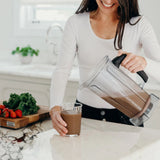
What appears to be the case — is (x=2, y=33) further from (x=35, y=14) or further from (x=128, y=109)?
(x=128, y=109)

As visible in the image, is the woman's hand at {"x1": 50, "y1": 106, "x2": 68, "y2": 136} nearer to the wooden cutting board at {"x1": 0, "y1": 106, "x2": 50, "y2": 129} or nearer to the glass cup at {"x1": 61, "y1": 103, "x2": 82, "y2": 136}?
the glass cup at {"x1": 61, "y1": 103, "x2": 82, "y2": 136}

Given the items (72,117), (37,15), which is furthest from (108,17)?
(37,15)

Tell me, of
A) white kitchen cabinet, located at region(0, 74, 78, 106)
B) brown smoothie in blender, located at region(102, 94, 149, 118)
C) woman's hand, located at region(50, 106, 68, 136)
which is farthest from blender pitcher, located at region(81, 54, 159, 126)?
white kitchen cabinet, located at region(0, 74, 78, 106)

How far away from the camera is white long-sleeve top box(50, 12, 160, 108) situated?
4.93 ft

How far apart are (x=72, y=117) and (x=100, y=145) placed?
0.48ft

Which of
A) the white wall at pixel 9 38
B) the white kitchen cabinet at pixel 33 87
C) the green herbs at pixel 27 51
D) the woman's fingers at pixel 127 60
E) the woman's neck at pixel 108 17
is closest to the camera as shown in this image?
the woman's fingers at pixel 127 60

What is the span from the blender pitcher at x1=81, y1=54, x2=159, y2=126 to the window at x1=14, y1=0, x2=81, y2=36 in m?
2.03

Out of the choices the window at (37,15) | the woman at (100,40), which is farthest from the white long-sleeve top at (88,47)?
the window at (37,15)

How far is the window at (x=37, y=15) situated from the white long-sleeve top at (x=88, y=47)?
1.53m

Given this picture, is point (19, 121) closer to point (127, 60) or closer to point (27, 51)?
point (127, 60)

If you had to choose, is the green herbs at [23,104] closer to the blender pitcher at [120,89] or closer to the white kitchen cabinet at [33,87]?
the blender pitcher at [120,89]

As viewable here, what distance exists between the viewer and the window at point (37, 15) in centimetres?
315

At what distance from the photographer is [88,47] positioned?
1576mm

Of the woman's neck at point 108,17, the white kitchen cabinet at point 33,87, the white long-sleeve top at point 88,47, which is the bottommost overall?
the white kitchen cabinet at point 33,87
